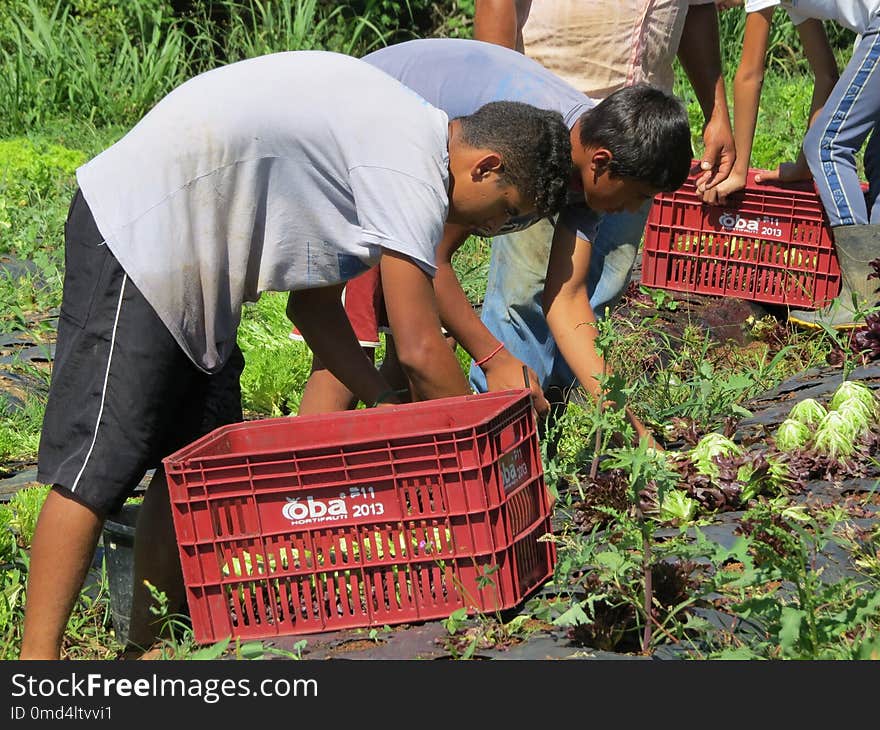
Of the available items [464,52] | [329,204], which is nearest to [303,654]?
[329,204]

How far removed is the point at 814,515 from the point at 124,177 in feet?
6.40

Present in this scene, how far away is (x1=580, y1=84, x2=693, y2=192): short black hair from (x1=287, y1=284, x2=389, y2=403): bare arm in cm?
82

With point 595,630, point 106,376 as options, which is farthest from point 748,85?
point 106,376

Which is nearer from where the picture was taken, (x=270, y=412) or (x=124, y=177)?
(x=124, y=177)

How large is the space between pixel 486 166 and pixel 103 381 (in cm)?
100

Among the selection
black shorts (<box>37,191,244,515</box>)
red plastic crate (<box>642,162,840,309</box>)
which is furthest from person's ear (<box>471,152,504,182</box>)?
red plastic crate (<box>642,162,840,309</box>)

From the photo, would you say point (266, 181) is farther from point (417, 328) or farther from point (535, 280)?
point (535, 280)

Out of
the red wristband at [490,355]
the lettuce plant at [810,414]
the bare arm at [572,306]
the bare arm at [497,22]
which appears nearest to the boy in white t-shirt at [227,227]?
the red wristband at [490,355]

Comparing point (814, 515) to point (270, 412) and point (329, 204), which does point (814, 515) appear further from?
point (270, 412)

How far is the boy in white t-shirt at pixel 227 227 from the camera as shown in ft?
9.33

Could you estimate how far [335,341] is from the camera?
3.40m

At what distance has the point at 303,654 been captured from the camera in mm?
2852

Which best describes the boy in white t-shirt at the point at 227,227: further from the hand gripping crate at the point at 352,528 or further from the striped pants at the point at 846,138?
the striped pants at the point at 846,138
